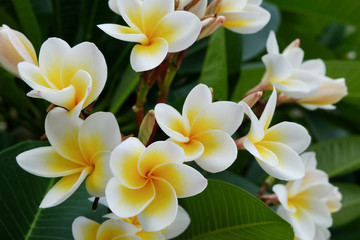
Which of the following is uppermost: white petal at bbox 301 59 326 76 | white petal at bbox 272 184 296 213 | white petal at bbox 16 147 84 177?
white petal at bbox 16 147 84 177

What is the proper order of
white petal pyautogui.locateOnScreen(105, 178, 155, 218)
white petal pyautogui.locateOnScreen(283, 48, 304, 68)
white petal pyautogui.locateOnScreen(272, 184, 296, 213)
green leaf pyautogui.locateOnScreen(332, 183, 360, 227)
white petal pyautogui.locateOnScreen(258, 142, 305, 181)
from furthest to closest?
green leaf pyautogui.locateOnScreen(332, 183, 360, 227)
white petal pyautogui.locateOnScreen(283, 48, 304, 68)
white petal pyautogui.locateOnScreen(272, 184, 296, 213)
white petal pyautogui.locateOnScreen(258, 142, 305, 181)
white petal pyautogui.locateOnScreen(105, 178, 155, 218)

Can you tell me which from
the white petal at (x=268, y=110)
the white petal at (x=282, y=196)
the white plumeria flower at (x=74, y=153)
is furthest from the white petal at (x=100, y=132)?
the white petal at (x=282, y=196)

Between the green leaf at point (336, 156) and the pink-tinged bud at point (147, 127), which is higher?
the pink-tinged bud at point (147, 127)

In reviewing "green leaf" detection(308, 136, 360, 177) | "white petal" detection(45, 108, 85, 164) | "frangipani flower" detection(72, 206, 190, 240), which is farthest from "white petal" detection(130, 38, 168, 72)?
"green leaf" detection(308, 136, 360, 177)

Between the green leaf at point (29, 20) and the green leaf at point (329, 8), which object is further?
the green leaf at point (329, 8)

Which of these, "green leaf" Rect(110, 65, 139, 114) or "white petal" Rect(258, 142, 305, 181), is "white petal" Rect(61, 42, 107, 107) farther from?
"green leaf" Rect(110, 65, 139, 114)

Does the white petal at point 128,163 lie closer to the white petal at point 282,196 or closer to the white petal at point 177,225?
the white petal at point 177,225

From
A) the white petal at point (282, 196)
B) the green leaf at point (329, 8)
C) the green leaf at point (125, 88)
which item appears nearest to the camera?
the white petal at point (282, 196)

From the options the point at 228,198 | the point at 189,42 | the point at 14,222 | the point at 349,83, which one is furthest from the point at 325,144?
the point at 14,222
